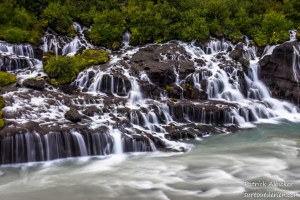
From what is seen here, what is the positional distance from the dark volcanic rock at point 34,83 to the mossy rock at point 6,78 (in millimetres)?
947

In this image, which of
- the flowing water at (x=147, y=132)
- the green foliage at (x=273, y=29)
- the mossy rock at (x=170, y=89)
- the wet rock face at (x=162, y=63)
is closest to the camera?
the flowing water at (x=147, y=132)

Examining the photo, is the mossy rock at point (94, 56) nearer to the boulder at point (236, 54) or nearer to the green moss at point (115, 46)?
the green moss at point (115, 46)

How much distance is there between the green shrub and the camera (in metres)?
21.4

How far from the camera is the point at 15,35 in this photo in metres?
21.5

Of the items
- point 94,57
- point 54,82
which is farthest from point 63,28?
point 54,82

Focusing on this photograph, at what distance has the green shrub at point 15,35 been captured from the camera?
21353 mm

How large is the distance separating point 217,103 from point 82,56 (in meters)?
9.05

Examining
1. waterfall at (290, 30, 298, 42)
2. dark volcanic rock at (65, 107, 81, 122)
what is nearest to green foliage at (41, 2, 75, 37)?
dark volcanic rock at (65, 107, 81, 122)

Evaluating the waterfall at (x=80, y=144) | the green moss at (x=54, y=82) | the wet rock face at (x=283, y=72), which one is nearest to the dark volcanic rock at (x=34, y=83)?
the green moss at (x=54, y=82)

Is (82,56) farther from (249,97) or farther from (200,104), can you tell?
(249,97)

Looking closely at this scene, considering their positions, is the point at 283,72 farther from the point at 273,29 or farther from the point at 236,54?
the point at 273,29

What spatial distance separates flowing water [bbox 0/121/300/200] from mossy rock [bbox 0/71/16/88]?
680cm

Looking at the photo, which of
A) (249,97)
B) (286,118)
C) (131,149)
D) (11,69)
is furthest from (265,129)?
(11,69)

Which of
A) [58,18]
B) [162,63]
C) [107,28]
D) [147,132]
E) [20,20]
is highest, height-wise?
[58,18]
